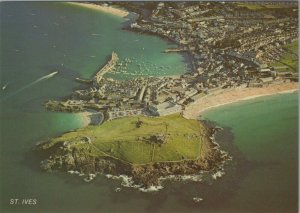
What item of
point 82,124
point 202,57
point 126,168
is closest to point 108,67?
point 82,124

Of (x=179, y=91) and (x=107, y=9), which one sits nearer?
(x=179, y=91)

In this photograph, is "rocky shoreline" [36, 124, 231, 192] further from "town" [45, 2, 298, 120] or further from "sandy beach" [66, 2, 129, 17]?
"sandy beach" [66, 2, 129, 17]

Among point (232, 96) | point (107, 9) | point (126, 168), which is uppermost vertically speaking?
→ point (107, 9)

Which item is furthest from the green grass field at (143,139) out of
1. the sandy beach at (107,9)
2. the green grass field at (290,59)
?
the sandy beach at (107,9)

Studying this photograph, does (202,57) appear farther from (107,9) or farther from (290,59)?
(107,9)

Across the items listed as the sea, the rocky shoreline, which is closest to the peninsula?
the rocky shoreline

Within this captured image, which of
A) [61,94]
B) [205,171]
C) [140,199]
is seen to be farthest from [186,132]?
[61,94]

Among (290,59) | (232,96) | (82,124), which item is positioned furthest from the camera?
(290,59)
